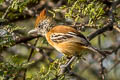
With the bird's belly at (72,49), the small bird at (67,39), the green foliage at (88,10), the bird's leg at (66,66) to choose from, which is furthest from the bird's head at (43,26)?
the bird's leg at (66,66)

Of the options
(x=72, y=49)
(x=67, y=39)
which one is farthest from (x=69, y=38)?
(x=72, y=49)

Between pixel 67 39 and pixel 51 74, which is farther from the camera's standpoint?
pixel 67 39

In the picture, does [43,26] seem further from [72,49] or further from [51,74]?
[51,74]

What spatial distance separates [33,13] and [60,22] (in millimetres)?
545

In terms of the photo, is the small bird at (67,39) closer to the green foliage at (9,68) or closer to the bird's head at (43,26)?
the bird's head at (43,26)

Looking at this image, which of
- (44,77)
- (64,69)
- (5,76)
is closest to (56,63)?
(64,69)

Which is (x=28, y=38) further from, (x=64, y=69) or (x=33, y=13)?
(x=64, y=69)

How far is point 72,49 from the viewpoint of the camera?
4.79 m

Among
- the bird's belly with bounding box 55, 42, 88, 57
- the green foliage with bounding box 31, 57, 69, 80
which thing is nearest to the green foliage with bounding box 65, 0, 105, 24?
the bird's belly with bounding box 55, 42, 88, 57

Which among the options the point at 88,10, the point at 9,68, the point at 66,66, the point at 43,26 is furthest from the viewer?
the point at 43,26

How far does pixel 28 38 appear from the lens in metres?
5.09

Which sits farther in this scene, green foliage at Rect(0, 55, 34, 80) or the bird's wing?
the bird's wing

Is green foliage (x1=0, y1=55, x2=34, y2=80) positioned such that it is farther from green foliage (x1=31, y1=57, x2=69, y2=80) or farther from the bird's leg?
the bird's leg

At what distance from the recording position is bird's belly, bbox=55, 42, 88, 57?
4.75m
